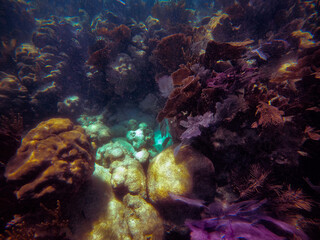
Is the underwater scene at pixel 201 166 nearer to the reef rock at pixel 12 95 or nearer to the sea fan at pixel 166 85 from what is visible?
the sea fan at pixel 166 85

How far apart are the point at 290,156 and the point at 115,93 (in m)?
6.04

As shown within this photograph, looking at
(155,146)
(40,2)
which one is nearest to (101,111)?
(155,146)

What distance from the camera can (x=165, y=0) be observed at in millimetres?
13086

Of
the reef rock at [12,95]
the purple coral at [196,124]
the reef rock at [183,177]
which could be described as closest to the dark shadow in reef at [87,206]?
the reef rock at [183,177]

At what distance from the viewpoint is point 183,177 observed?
2.90 m

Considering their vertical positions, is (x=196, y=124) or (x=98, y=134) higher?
(x=196, y=124)

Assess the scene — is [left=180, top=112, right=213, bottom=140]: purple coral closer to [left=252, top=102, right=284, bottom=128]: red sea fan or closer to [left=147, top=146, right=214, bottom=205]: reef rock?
[left=147, top=146, right=214, bottom=205]: reef rock

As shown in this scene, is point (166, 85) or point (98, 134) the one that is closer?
point (166, 85)

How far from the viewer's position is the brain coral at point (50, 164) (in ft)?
8.38

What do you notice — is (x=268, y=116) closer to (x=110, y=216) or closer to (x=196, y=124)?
(x=196, y=124)

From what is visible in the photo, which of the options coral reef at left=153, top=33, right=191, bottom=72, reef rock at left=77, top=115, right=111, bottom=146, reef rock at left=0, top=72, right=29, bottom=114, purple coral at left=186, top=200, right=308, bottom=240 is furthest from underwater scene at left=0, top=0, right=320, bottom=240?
reef rock at left=0, top=72, right=29, bottom=114

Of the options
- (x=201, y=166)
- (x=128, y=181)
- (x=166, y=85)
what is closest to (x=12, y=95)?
(x=128, y=181)

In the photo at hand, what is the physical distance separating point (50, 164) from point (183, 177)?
258 cm

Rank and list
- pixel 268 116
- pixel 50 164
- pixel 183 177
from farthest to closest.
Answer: pixel 183 177
pixel 50 164
pixel 268 116
